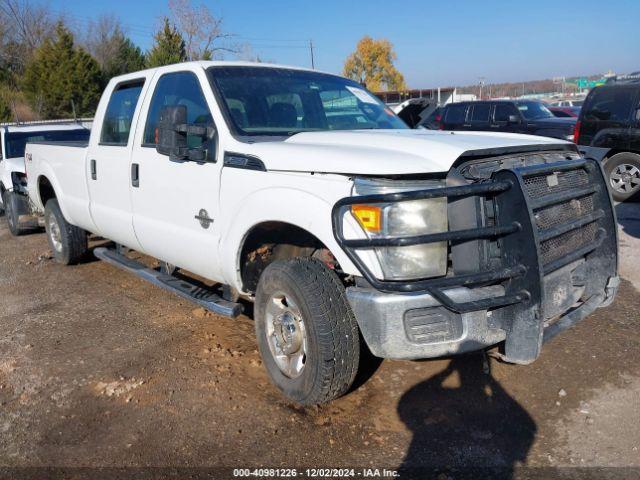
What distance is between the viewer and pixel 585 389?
3615mm

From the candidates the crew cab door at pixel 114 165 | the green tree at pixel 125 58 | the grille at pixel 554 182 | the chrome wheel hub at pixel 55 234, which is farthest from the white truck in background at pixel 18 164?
the green tree at pixel 125 58

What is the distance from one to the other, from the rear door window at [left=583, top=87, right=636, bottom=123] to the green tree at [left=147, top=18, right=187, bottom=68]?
2621 cm

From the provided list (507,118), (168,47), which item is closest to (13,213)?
(507,118)

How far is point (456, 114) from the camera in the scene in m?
15.5

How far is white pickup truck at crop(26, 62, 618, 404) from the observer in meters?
2.85

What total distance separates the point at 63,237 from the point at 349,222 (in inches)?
189

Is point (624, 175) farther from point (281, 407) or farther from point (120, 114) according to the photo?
point (281, 407)

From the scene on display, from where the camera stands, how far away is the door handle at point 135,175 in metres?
4.68

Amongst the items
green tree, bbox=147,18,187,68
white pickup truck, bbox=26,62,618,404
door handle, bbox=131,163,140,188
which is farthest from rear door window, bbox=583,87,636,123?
green tree, bbox=147,18,187,68

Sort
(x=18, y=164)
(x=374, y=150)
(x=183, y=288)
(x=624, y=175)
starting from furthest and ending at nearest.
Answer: (x=624, y=175) → (x=18, y=164) → (x=183, y=288) → (x=374, y=150)

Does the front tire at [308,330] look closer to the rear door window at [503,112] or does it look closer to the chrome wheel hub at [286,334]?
the chrome wheel hub at [286,334]

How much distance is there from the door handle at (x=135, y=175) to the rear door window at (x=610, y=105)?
8823mm

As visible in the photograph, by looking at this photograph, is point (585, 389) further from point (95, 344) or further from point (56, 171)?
point (56, 171)

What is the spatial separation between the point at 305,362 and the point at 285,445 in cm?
46
